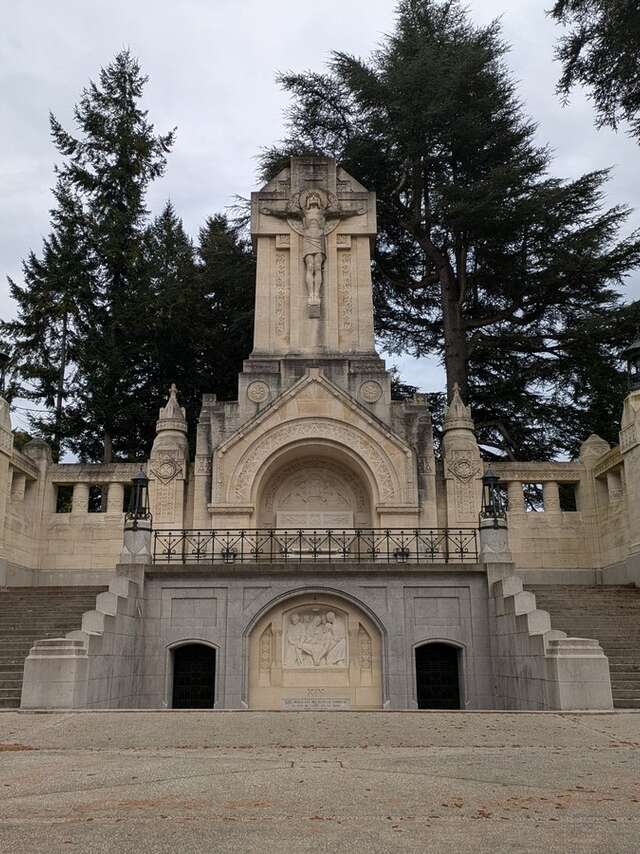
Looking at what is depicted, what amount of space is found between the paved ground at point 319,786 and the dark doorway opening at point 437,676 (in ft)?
21.6

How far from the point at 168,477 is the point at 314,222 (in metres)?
8.94

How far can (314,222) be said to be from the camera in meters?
24.5

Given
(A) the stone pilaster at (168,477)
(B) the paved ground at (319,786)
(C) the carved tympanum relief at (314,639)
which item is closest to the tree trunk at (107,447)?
(A) the stone pilaster at (168,477)

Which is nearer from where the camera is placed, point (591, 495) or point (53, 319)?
point (591, 495)

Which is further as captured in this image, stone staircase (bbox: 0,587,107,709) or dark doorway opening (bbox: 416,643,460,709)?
dark doorway opening (bbox: 416,643,460,709)

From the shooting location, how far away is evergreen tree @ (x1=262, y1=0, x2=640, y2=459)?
2847 cm

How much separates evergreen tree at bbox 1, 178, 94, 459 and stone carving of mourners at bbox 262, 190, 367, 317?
10.3m

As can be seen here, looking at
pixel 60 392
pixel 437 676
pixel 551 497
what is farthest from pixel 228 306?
pixel 437 676

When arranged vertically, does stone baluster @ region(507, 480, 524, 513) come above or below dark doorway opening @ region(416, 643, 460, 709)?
above

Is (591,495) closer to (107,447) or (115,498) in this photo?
(115,498)

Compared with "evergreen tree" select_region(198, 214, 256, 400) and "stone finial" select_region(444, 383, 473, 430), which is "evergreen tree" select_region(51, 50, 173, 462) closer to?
"evergreen tree" select_region(198, 214, 256, 400)

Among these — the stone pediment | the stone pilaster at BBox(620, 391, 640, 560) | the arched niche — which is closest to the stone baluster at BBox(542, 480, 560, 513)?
the stone pilaster at BBox(620, 391, 640, 560)

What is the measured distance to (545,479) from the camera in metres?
23.5

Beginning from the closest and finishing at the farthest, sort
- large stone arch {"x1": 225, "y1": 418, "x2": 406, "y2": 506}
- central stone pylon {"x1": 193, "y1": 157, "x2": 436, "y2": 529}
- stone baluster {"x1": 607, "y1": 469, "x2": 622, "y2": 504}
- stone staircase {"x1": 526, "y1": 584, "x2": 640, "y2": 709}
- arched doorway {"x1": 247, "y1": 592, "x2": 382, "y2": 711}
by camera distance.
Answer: stone staircase {"x1": 526, "y1": 584, "x2": 640, "y2": 709}, arched doorway {"x1": 247, "y1": 592, "x2": 382, "y2": 711}, large stone arch {"x1": 225, "y1": 418, "x2": 406, "y2": 506}, central stone pylon {"x1": 193, "y1": 157, "x2": 436, "y2": 529}, stone baluster {"x1": 607, "y1": 469, "x2": 622, "y2": 504}
